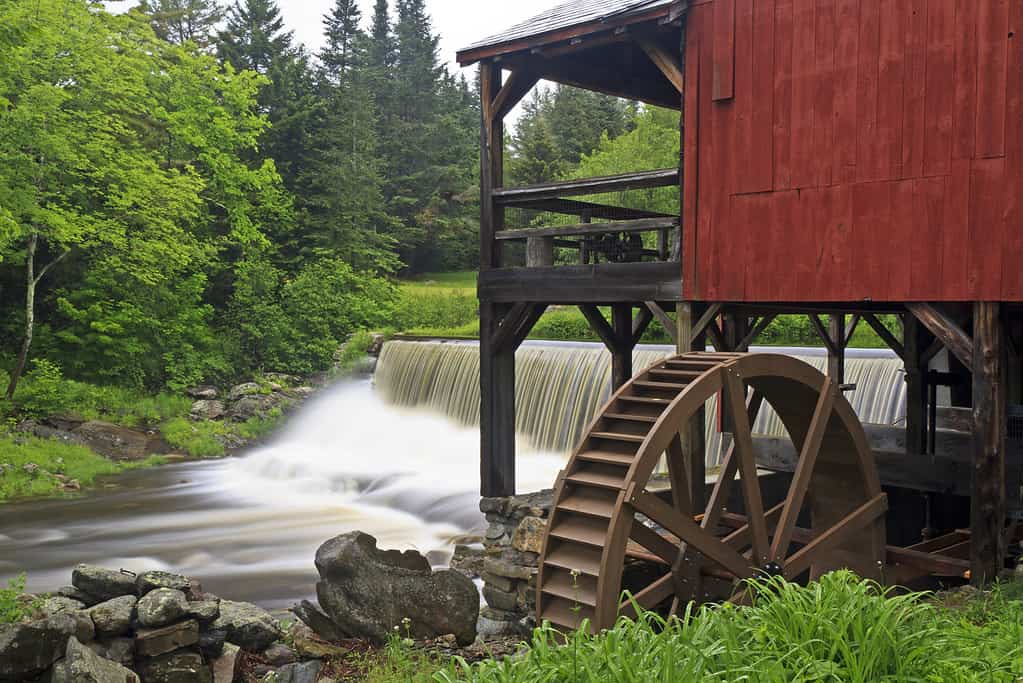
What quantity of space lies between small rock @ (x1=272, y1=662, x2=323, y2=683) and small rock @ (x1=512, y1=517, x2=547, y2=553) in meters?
2.70

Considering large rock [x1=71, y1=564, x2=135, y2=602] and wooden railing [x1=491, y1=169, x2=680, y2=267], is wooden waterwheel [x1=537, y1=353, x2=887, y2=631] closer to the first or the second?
wooden railing [x1=491, y1=169, x2=680, y2=267]

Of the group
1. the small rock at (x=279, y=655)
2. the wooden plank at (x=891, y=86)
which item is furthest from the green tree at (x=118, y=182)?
the wooden plank at (x=891, y=86)

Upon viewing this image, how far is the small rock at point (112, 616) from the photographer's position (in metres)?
7.85

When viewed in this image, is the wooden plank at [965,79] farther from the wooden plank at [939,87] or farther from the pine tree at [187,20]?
the pine tree at [187,20]

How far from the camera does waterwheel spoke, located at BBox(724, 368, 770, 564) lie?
7.34 meters

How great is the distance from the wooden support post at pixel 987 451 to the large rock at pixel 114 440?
18.0 meters

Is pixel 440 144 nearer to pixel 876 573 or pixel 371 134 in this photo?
pixel 371 134

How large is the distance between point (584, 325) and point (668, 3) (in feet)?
61.4

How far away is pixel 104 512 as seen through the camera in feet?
54.1

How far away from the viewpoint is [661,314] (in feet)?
30.5

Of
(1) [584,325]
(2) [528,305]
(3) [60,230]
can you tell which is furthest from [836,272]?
(1) [584,325]

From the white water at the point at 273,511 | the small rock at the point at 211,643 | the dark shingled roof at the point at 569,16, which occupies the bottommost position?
the white water at the point at 273,511

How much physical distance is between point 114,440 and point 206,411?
10.3 ft

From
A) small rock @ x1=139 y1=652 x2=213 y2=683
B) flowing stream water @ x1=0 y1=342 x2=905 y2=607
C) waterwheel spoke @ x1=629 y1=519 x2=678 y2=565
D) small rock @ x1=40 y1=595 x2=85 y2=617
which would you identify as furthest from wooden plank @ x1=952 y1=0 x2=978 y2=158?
small rock @ x1=40 y1=595 x2=85 y2=617
